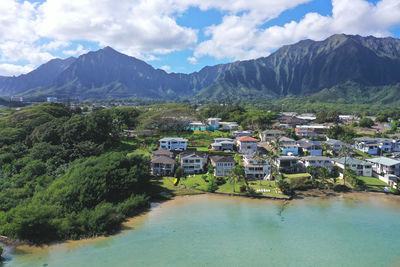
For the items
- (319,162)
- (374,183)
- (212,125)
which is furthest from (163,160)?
(212,125)

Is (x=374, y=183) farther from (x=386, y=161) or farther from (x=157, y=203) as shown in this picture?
(x=157, y=203)

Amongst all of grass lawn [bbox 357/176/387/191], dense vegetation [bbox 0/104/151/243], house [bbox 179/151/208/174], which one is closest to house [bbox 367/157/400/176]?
grass lawn [bbox 357/176/387/191]

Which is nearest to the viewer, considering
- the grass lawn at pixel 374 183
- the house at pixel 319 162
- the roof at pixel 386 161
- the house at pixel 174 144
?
the grass lawn at pixel 374 183

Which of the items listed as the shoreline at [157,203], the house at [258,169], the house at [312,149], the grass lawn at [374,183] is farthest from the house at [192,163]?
the grass lawn at [374,183]

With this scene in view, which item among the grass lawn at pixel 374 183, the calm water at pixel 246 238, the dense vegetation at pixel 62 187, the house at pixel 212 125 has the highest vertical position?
the house at pixel 212 125

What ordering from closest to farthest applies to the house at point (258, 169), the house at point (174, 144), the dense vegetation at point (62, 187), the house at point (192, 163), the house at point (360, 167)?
the dense vegetation at point (62, 187) < the house at point (258, 169) < the house at point (360, 167) < the house at point (192, 163) < the house at point (174, 144)

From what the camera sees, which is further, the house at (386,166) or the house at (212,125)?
the house at (212,125)

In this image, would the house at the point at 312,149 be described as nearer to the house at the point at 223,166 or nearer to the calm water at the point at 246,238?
the calm water at the point at 246,238
